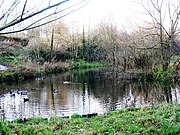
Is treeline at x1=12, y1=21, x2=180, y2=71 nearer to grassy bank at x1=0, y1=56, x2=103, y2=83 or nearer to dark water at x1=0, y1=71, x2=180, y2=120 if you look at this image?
grassy bank at x1=0, y1=56, x2=103, y2=83

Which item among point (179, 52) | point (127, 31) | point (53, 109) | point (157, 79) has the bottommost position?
point (53, 109)

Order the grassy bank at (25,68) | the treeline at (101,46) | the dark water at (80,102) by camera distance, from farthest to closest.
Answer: the grassy bank at (25,68) → the treeline at (101,46) → the dark water at (80,102)

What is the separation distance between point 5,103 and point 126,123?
35.9ft

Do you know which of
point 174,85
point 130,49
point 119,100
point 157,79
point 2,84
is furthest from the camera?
point 130,49

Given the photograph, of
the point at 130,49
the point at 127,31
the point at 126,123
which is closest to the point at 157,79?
the point at 130,49

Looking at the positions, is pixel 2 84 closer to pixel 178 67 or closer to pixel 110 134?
pixel 178 67

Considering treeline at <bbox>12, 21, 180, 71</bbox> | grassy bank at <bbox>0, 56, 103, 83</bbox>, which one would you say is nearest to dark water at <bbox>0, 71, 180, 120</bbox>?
treeline at <bbox>12, 21, 180, 71</bbox>

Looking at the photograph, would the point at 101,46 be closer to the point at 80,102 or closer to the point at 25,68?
the point at 25,68

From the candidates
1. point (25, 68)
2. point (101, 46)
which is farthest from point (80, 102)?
point (101, 46)

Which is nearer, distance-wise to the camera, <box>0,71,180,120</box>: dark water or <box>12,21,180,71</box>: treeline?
<box>0,71,180,120</box>: dark water

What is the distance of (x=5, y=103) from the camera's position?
15.9m

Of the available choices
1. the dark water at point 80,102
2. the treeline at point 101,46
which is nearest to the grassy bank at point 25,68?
the treeline at point 101,46

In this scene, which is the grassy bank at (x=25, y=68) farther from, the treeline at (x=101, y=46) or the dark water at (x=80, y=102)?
the dark water at (x=80, y=102)

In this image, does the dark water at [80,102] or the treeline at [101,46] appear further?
the treeline at [101,46]
